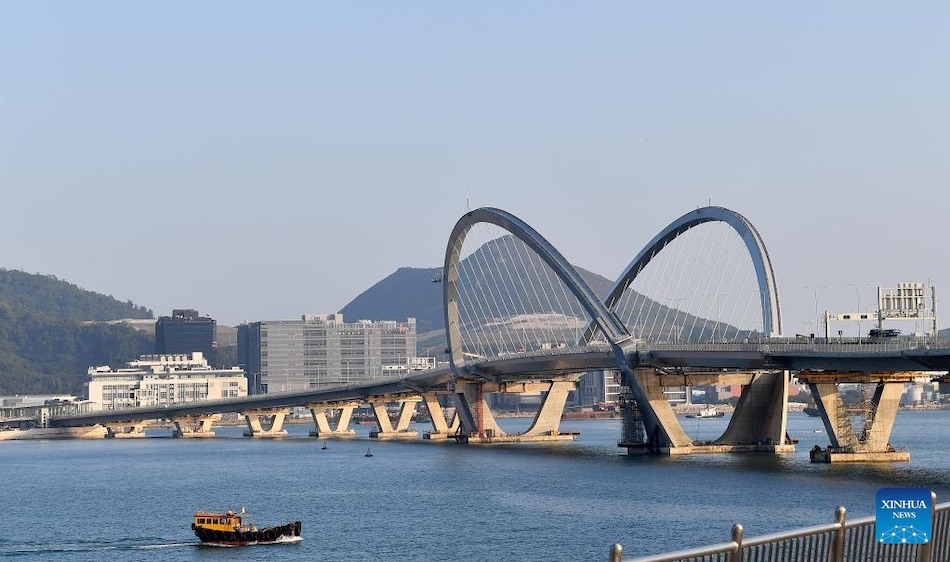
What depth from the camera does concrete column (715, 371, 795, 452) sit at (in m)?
121

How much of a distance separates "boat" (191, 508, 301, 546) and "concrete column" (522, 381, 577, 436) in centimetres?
9007

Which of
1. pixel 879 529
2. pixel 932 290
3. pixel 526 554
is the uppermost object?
pixel 932 290

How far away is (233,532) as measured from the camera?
7025 cm

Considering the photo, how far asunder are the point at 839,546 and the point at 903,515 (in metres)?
2.57

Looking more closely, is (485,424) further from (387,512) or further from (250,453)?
(387,512)

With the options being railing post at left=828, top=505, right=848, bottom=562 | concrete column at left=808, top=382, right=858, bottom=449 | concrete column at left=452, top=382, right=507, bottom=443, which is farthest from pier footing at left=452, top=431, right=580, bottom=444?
railing post at left=828, top=505, right=848, bottom=562

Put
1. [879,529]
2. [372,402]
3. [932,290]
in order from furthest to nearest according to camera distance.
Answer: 1. [372,402]
2. [932,290]
3. [879,529]

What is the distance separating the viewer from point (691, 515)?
72.8 m

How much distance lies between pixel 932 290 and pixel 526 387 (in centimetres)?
5298

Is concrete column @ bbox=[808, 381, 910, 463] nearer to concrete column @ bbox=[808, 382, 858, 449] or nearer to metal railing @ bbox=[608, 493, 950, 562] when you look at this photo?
concrete column @ bbox=[808, 382, 858, 449]

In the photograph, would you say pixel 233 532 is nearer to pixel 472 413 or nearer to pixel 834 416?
pixel 834 416

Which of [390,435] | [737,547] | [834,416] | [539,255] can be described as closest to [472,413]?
[539,255]

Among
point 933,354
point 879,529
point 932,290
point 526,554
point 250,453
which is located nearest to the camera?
point 879,529

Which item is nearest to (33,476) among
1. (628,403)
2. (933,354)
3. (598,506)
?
(628,403)
